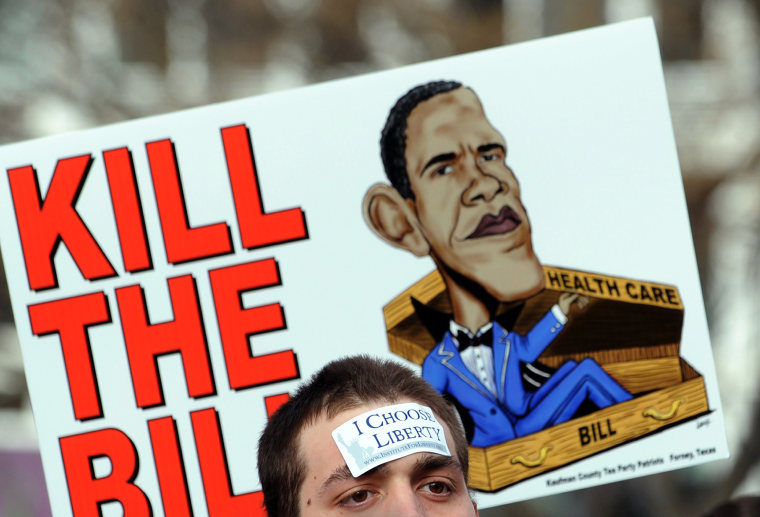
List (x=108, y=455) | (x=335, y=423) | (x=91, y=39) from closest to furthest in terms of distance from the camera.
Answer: (x=335, y=423), (x=108, y=455), (x=91, y=39)

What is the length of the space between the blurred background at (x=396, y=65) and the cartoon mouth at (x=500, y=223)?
4310 mm

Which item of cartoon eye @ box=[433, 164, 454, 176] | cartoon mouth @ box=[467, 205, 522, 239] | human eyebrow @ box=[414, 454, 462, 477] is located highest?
cartoon eye @ box=[433, 164, 454, 176]

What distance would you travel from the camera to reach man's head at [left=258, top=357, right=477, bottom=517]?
2.93m

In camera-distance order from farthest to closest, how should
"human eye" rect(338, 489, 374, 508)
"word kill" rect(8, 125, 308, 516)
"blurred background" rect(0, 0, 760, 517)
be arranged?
1. "blurred background" rect(0, 0, 760, 517)
2. "word kill" rect(8, 125, 308, 516)
3. "human eye" rect(338, 489, 374, 508)

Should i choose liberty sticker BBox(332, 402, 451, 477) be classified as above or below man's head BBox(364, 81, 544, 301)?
below

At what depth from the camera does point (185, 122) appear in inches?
151

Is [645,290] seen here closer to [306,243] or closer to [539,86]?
[539,86]

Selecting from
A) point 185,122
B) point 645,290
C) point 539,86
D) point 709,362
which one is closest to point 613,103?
point 539,86

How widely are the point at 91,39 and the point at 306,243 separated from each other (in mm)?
6978

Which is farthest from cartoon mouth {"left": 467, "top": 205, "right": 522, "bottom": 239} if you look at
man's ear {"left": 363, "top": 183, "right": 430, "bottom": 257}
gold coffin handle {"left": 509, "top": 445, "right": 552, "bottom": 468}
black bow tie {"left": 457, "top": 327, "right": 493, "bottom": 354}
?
gold coffin handle {"left": 509, "top": 445, "right": 552, "bottom": 468}

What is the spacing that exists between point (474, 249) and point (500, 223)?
0.33ft

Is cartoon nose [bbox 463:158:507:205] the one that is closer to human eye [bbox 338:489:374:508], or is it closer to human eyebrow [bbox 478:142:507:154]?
human eyebrow [bbox 478:142:507:154]

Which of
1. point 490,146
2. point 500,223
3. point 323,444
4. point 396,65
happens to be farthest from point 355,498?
point 396,65

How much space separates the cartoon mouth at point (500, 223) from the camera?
3.79 m
